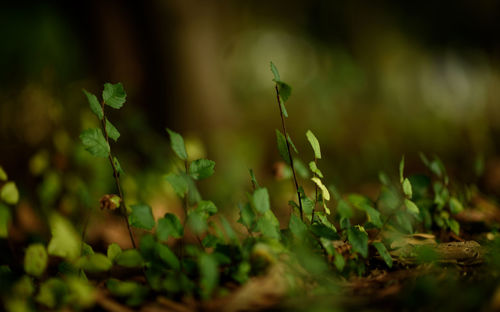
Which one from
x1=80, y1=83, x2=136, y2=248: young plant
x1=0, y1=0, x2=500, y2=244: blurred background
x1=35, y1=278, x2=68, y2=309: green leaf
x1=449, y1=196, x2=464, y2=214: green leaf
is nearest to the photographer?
x1=35, y1=278, x2=68, y2=309: green leaf

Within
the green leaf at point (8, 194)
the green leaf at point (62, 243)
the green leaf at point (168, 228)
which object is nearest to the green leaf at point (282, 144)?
the green leaf at point (168, 228)

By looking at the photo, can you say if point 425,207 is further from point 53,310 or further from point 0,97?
point 0,97

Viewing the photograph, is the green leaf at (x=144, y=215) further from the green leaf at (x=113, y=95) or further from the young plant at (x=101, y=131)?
the green leaf at (x=113, y=95)

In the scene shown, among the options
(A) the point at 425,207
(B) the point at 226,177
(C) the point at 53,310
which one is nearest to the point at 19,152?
(B) the point at 226,177

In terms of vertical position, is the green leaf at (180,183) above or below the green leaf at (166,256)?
above

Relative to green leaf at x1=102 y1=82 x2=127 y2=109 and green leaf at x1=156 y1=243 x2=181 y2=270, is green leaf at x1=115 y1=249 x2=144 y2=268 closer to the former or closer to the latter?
green leaf at x1=156 y1=243 x2=181 y2=270

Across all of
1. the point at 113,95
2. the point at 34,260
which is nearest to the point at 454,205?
the point at 113,95

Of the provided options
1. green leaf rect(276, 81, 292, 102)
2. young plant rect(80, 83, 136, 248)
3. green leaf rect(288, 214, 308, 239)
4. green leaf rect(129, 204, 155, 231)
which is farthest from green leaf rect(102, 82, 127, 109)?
green leaf rect(288, 214, 308, 239)
